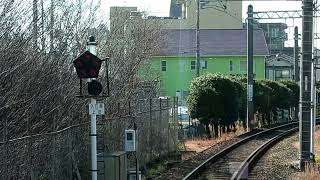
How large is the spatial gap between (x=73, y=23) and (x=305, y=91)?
707 centimetres

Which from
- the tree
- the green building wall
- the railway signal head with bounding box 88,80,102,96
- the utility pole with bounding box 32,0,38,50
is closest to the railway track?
the tree

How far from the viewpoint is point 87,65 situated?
10.0 m

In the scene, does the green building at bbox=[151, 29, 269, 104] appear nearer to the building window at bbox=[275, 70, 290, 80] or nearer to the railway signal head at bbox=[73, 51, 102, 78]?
the building window at bbox=[275, 70, 290, 80]

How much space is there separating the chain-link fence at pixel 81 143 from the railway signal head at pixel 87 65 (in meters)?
1.07

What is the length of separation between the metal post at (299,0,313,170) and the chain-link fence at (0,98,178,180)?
14.5 feet

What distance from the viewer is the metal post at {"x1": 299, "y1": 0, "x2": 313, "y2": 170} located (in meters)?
16.6

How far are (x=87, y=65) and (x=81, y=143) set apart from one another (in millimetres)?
3141

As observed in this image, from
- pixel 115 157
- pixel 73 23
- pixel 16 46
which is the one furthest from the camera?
pixel 73 23

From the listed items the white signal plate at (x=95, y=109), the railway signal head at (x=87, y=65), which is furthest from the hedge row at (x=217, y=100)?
the railway signal head at (x=87, y=65)

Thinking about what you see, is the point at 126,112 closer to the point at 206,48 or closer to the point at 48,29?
the point at 48,29

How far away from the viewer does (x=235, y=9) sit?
82.3m

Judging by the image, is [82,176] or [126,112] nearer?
[82,176]

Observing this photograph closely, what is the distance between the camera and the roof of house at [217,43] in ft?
229

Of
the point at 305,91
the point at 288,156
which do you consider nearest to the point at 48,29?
the point at 305,91
